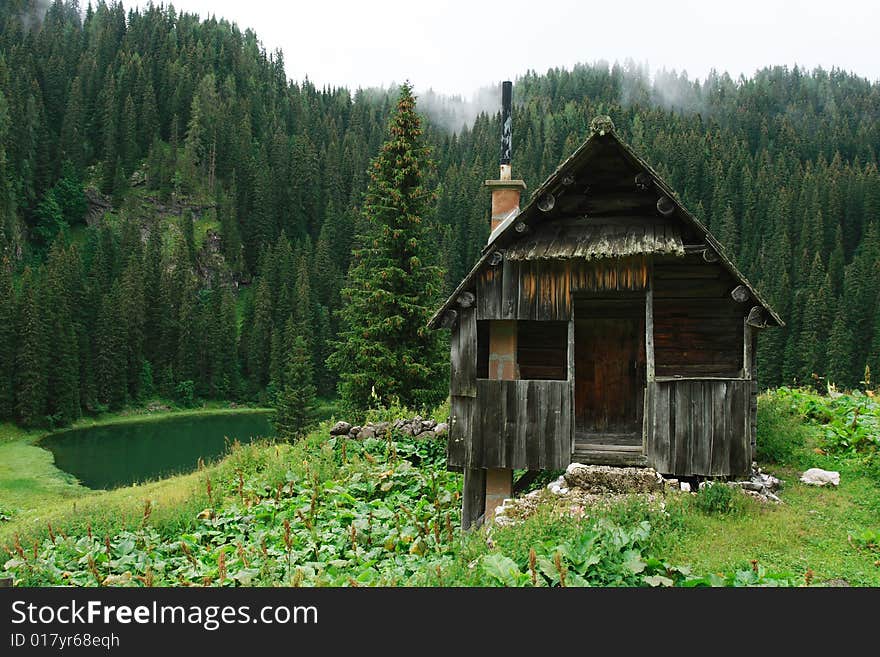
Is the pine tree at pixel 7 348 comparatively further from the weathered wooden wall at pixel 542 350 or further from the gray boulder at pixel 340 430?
the weathered wooden wall at pixel 542 350

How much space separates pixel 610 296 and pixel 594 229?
2229mm

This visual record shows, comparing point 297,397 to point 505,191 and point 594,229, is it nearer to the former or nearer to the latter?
point 505,191

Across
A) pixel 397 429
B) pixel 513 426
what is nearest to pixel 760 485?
pixel 513 426

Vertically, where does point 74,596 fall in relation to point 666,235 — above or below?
below

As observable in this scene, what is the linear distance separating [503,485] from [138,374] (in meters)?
78.5

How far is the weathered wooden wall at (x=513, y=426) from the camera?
44.5ft

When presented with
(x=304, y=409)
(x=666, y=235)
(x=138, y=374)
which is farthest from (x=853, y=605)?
(x=138, y=374)

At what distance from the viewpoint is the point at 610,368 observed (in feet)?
54.2

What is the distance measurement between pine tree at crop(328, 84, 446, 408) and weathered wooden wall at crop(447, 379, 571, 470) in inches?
458

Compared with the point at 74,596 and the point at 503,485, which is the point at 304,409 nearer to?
the point at 503,485

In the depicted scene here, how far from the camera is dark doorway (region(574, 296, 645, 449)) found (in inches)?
644

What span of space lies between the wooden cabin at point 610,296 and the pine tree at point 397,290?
440 inches

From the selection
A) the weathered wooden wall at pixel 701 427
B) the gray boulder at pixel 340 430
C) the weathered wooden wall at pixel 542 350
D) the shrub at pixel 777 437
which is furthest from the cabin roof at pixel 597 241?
the gray boulder at pixel 340 430

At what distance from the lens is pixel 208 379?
293ft
